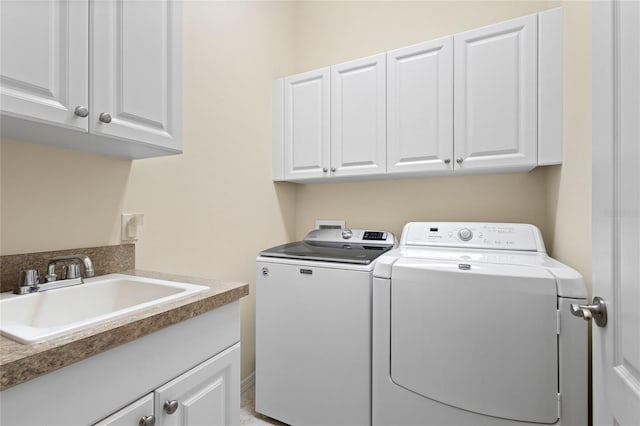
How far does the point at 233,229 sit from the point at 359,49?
161 cm

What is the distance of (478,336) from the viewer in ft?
4.15

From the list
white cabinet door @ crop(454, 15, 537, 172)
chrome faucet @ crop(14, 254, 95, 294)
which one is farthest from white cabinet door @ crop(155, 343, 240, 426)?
white cabinet door @ crop(454, 15, 537, 172)

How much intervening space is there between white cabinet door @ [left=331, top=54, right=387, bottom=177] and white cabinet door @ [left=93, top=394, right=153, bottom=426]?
159cm

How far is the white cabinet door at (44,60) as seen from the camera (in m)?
0.73

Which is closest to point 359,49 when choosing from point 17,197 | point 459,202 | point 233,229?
point 459,202

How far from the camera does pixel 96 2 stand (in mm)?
893

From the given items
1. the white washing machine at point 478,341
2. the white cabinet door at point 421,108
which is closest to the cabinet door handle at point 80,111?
the white washing machine at point 478,341

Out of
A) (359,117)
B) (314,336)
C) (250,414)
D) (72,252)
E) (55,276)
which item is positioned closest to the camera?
(55,276)

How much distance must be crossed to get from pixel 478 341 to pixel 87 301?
1.44m

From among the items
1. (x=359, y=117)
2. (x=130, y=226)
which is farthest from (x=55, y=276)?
(x=359, y=117)

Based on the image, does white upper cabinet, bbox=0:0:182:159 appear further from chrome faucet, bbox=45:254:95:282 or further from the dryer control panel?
the dryer control panel

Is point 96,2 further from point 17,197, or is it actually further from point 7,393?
point 7,393

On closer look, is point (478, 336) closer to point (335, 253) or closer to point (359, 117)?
point (335, 253)

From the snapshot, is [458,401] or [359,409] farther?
[359,409]
